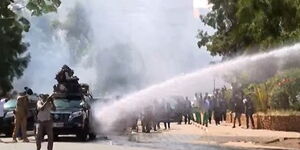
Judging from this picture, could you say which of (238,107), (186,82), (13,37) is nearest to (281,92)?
(238,107)

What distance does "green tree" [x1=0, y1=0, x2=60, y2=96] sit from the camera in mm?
34656

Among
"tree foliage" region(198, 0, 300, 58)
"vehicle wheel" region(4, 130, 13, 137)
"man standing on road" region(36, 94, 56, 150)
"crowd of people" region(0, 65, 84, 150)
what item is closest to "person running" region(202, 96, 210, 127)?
"crowd of people" region(0, 65, 84, 150)

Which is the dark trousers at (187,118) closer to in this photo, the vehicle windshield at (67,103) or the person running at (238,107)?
the person running at (238,107)

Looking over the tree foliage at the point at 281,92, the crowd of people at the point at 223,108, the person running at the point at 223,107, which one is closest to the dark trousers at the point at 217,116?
the crowd of people at the point at 223,108

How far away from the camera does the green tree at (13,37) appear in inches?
1364

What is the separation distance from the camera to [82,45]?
123 metres

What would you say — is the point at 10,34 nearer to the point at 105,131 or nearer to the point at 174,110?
the point at 174,110

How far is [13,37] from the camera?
58.5 m

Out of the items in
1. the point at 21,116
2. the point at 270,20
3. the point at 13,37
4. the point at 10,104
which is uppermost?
the point at 13,37

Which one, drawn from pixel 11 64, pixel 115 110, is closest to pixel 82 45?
pixel 11 64

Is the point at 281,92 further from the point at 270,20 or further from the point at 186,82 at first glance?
the point at 270,20

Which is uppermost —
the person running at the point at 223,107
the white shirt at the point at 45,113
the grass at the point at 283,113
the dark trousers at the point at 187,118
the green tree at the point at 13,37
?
the green tree at the point at 13,37

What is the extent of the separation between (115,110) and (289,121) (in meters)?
7.64

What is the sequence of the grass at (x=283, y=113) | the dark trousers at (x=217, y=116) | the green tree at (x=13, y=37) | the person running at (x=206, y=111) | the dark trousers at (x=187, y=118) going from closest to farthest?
the grass at (x=283, y=113), the green tree at (x=13, y=37), the person running at (x=206, y=111), the dark trousers at (x=217, y=116), the dark trousers at (x=187, y=118)
